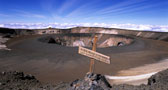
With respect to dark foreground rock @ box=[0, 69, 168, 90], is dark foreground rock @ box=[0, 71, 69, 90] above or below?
below

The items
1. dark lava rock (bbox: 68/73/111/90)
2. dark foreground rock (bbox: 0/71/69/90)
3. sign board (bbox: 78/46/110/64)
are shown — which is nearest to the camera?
dark lava rock (bbox: 68/73/111/90)

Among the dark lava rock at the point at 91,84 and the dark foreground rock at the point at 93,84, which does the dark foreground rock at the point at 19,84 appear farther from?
the dark lava rock at the point at 91,84

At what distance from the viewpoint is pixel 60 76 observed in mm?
11859

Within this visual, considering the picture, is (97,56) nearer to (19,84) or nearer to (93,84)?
(93,84)

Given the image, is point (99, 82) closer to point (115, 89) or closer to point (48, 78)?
point (115, 89)

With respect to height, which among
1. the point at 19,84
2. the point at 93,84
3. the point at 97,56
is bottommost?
the point at 19,84

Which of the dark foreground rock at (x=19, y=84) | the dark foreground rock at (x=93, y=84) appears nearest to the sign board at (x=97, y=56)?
the dark foreground rock at (x=93, y=84)

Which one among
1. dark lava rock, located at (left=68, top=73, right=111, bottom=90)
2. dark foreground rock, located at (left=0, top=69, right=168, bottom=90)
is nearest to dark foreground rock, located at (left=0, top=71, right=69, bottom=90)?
dark foreground rock, located at (left=0, top=69, right=168, bottom=90)

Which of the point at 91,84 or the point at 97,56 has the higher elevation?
the point at 97,56

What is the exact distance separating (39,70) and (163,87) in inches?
414

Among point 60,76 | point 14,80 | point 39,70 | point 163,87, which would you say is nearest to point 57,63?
point 39,70

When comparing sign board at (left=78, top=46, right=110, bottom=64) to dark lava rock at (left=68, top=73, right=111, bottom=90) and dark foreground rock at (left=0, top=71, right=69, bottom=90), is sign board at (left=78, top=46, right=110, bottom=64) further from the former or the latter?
dark foreground rock at (left=0, top=71, right=69, bottom=90)

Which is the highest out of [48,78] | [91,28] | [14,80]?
[91,28]

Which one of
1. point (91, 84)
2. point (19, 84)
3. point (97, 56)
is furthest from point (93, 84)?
point (19, 84)
